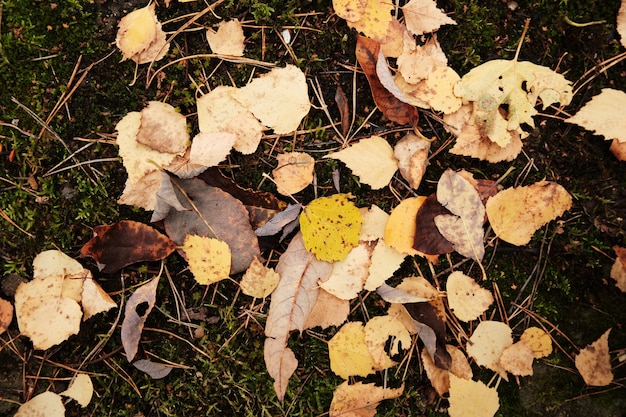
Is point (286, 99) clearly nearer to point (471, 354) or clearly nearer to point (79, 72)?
point (79, 72)

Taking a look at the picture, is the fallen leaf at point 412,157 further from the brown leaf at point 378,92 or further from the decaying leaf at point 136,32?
the decaying leaf at point 136,32

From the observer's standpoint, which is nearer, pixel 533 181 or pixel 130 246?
pixel 130 246

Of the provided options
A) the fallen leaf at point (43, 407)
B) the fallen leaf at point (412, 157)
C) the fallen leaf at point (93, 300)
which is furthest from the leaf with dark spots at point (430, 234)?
the fallen leaf at point (43, 407)

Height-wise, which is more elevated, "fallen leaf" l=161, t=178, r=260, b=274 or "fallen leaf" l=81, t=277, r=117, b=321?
"fallen leaf" l=161, t=178, r=260, b=274

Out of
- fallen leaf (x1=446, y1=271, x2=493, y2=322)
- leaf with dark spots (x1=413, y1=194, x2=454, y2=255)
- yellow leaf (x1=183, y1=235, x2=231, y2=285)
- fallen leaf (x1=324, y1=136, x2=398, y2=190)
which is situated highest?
fallen leaf (x1=324, y1=136, x2=398, y2=190)

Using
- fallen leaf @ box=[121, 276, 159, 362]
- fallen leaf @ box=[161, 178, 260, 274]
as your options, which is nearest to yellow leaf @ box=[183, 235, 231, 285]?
fallen leaf @ box=[161, 178, 260, 274]

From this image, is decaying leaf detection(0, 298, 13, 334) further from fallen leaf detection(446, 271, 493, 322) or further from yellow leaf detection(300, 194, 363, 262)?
fallen leaf detection(446, 271, 493, 322)

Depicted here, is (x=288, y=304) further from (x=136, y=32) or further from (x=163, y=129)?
(x=136, y=32)

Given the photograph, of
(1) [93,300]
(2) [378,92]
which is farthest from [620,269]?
(1) [93,300]
